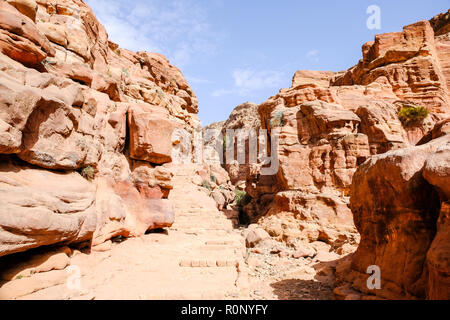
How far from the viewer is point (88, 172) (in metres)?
6.95

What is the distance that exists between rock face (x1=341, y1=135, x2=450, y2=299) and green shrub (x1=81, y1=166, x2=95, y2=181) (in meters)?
7.50

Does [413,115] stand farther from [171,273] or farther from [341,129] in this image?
[171,273]

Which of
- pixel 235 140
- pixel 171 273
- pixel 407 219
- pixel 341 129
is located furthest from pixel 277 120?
pixel 235 140

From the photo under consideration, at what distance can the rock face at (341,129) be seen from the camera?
11484 mm

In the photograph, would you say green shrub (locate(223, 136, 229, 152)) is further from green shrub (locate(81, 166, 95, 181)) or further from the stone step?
green shrub (locate(81, 166, 95, 181))

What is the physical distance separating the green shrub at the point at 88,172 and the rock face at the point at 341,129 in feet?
28.2

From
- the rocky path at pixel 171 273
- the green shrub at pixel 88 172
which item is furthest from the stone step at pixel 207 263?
the green shrub at pixel 88 172

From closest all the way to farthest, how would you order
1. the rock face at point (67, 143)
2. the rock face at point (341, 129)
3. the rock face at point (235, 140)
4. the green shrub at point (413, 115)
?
the rock face at point (67, 143) → the rock face at point (341, 129) → the green shrub at point (413, 115) → the rock face at point (235, 140)

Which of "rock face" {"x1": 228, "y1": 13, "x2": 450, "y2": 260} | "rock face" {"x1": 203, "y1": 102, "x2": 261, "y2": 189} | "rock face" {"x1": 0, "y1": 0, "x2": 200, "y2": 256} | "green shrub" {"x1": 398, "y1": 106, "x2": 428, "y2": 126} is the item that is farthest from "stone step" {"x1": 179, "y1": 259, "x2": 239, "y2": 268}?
"rock face" {"x1": 203, "y1": 102, "x2": 261, "y2": 189}

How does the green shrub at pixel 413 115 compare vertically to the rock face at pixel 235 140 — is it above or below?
below

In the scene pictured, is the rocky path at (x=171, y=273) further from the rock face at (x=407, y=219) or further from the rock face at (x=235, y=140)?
the rock face at (x=235, y=140)

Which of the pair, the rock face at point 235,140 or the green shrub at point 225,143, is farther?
the green shrub at point 225,143

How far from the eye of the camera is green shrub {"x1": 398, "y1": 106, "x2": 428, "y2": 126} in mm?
12641

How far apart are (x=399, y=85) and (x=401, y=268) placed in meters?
14.4
